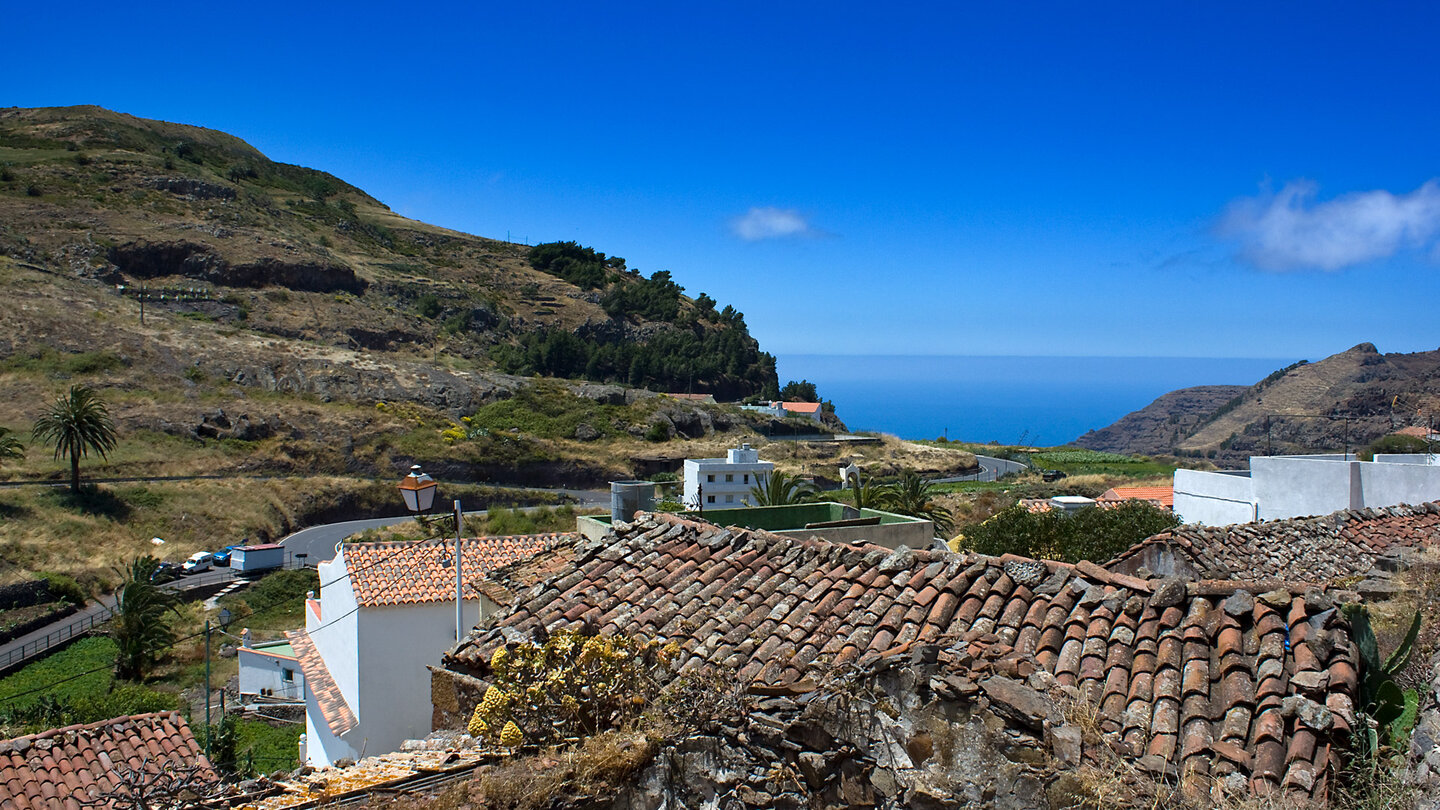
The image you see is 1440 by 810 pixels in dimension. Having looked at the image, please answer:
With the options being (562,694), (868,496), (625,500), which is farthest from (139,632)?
(562,694)

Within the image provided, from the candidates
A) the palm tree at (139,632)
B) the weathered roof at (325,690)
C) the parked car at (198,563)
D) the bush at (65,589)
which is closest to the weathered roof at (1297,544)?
the weathered roof at (325,690)

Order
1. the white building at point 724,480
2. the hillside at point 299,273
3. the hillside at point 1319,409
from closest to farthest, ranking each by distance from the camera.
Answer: the white building at point 724,480, the hillside at point 1319,409, the hillside at point 299,273

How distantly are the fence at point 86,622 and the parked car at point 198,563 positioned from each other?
0.33 metres

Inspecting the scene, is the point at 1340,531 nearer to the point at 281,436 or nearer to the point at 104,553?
the point at 104,553

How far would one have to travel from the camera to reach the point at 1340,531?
13625 mm

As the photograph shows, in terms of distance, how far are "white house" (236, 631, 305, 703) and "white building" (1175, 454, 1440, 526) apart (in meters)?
25.0

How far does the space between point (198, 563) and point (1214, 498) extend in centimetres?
4055

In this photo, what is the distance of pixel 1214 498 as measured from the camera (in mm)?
22234

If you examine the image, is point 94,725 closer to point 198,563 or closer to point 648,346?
point 198,563

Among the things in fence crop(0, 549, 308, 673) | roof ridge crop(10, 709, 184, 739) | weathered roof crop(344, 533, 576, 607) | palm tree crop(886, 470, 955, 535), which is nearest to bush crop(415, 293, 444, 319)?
fence crop(0, 549, 308, 673)

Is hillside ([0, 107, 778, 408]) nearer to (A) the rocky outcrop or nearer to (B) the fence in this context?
(A) the rocky outcrop

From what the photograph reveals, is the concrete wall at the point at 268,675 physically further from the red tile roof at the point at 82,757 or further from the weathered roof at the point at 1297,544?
the weathered roof at the point at 1297,544

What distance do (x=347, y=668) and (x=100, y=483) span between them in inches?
1427

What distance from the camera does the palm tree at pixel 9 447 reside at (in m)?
42.1
